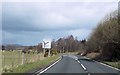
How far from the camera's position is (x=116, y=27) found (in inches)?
2217

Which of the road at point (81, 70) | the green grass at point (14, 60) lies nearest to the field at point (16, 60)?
the green grass at point (14, 60)

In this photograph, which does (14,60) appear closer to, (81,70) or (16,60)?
(16,60)

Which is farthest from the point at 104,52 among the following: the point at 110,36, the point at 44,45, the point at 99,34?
the point at 44,45

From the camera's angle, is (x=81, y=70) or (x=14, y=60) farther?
(x=14, y=60)

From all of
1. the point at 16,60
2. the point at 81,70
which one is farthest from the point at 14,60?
the point at 81,70

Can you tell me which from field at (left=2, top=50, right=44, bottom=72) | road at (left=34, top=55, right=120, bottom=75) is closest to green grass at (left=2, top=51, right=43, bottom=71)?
field at (left=2, top=50, right=44, bottom=72)

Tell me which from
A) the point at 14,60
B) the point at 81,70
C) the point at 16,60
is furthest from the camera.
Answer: the point at 16,60

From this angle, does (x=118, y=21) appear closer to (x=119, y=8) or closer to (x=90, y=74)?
(x=119, y=8)

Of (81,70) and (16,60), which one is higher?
(16,60)

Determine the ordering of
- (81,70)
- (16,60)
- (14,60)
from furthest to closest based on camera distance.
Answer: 1. (16,60)
2. (14,60)
3. (81,70)

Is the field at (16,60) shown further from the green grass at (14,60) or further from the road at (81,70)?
the road at (81,70)

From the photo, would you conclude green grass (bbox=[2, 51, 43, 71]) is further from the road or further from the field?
the road

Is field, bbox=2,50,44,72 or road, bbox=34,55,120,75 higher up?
field, bbox=2,50,44,72

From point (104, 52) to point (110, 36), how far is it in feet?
32.2
